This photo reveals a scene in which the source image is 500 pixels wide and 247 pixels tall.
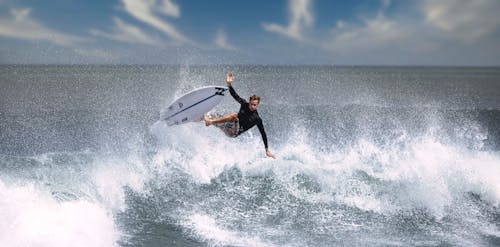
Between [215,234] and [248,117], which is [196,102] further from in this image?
[215,234]

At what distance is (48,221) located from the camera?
26.3 feet

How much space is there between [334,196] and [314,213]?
3.82 ft

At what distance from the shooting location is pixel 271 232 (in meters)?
8.69

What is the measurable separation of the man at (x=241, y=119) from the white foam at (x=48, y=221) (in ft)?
11.1

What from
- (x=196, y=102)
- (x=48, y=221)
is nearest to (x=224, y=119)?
(x=196, y=102)

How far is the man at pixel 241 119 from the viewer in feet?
32.1

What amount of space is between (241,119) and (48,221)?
4614 mm

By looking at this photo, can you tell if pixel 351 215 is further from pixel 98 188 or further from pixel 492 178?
pixel 98 188

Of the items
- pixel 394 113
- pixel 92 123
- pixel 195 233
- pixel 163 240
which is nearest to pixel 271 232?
pixel 195 233

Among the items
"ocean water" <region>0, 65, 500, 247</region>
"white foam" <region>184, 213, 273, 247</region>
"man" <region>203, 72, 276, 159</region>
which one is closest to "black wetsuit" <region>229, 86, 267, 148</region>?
"man" <region>203, 72, 276, 159</region>

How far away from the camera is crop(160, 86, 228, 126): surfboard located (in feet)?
37.6

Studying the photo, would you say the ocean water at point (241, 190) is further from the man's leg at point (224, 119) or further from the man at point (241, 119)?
the man's leg at point (224, 119)

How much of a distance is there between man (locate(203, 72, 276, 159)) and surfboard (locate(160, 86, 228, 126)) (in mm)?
892

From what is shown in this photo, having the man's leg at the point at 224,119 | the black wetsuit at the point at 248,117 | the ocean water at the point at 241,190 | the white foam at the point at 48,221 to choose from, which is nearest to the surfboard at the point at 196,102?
the man's leg at the point at 224,119
